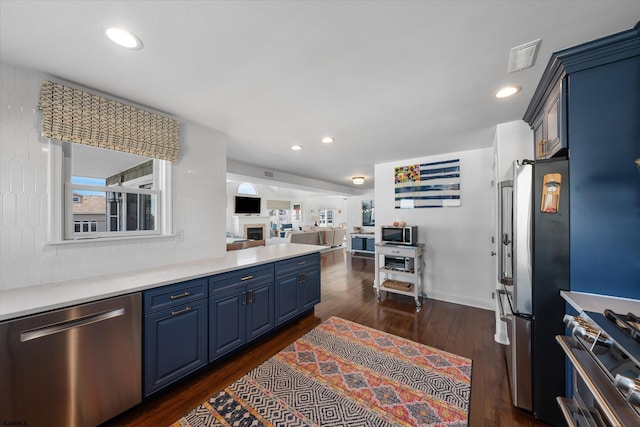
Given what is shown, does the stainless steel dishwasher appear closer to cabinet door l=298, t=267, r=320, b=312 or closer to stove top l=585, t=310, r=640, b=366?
cabinet door l=298, t=267, r=320, b=312

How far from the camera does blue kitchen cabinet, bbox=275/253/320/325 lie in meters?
2.72

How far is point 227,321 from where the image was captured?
2172 mm

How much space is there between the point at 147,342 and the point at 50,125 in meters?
1.68

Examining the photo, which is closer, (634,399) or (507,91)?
(634,399)

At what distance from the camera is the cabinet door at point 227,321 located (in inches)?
81.4

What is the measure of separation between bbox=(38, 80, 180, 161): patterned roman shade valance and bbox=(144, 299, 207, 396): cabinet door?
56.9 inches

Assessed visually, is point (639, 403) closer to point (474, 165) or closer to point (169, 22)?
point (169, 22)

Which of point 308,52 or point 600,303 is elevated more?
point 308,52

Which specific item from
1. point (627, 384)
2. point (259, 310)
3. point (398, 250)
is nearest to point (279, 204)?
point (398, 250)

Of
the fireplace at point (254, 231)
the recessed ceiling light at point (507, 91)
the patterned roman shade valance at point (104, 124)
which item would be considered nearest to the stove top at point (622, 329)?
the recessed ceiling light at point (507, 91)

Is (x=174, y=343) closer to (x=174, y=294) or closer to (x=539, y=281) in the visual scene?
(x=174, y=294)

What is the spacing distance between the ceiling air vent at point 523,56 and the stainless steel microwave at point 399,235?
2.48m

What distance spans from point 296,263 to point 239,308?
0.91m

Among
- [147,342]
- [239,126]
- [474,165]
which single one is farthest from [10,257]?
[474,165]
